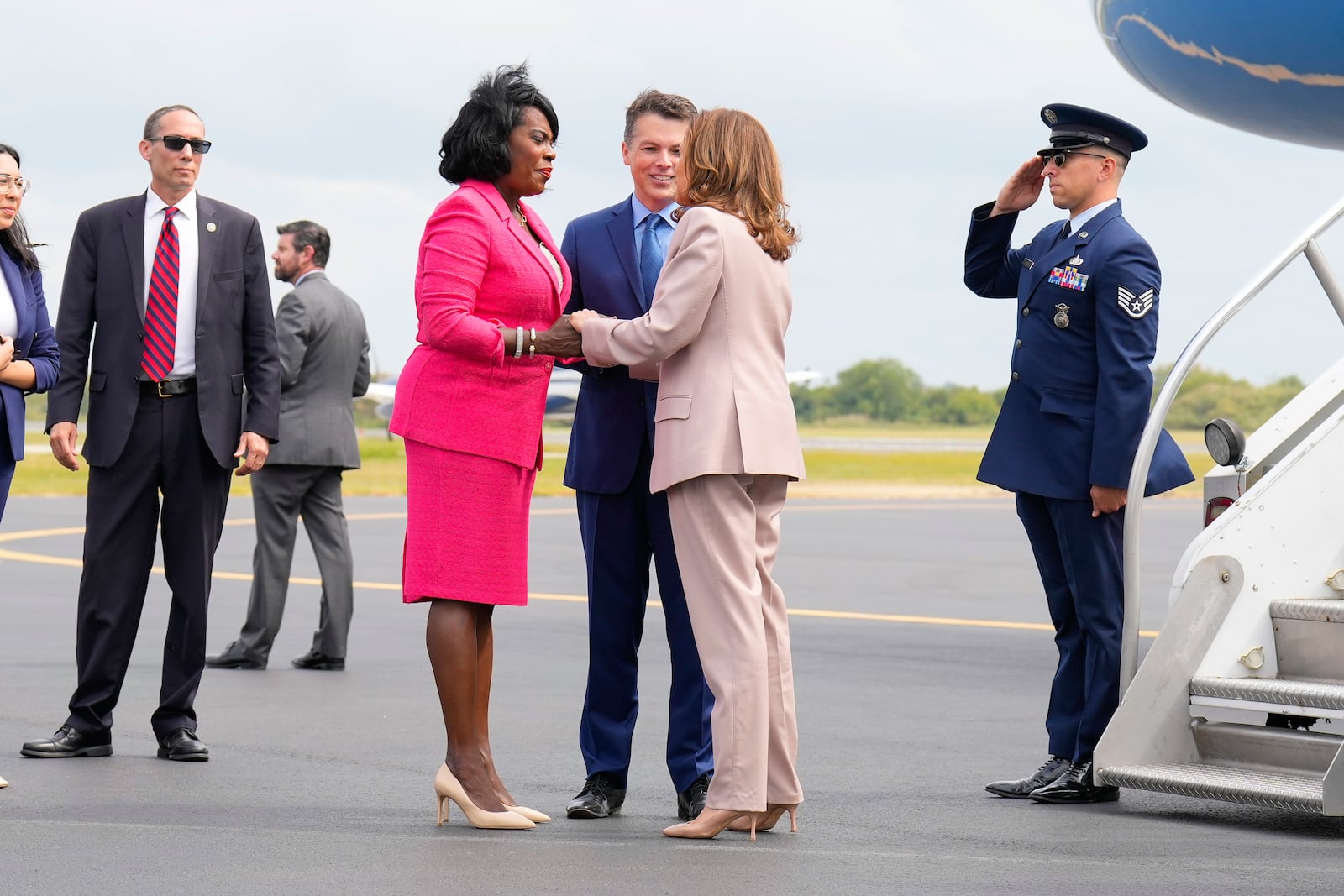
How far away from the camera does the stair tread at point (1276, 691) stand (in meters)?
5.07

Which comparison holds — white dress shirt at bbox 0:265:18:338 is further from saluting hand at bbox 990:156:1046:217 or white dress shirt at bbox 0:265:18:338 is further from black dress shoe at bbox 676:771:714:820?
saluting hand at bbox 990:156:1046:217

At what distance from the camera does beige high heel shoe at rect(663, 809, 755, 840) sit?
4.72 metres

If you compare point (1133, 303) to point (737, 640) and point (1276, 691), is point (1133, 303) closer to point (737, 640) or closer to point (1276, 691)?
point (1276, 691)

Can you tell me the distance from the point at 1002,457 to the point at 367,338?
491cm

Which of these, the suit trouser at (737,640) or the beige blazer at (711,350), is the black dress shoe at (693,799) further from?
the beige blazer at (711,350)

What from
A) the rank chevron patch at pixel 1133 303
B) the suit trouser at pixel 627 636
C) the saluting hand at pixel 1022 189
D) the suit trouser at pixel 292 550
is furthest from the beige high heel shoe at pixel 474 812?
the suit trouser at pixel 292 550

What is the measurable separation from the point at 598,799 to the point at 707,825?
0.50m

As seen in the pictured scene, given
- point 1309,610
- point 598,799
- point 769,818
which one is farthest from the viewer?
point 1309,610

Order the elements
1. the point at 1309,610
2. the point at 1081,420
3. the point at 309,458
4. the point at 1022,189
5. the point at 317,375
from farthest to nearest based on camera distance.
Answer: the point at 317,375, the point at 309,458, the point at 1022,189, the point at 1081,420, the point at 1309,610

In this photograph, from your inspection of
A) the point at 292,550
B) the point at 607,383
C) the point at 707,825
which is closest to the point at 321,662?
the point at 292,550

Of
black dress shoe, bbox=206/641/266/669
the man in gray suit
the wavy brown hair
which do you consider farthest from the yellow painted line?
the wavy brown hair

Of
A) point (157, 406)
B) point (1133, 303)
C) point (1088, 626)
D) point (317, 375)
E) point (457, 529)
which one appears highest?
point (1133, 303)

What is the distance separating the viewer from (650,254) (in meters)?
5.23

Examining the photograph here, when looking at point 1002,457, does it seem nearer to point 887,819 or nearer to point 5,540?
point 887,819
